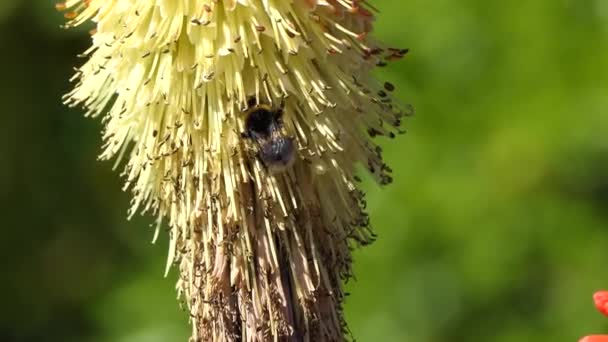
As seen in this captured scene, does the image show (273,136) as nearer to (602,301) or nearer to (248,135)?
(248,135)

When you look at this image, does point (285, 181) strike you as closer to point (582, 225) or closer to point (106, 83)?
point (106, 83)

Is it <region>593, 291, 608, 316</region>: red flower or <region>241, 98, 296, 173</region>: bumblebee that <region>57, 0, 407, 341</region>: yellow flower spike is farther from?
<region>593, 291, 608, 316</region>: red flower

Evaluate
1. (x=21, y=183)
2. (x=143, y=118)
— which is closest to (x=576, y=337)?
(x=143, y=118)

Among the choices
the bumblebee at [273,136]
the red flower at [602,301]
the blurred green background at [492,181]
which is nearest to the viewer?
the red flower at [602,301]

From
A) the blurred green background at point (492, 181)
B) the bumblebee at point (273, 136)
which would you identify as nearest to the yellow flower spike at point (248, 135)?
the bumblebee at point (273, 136)

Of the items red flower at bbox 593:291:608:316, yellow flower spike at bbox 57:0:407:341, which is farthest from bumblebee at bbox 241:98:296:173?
red flower at bbox 593:291:608:316

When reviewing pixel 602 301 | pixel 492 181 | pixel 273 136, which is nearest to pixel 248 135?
pixel 273 136

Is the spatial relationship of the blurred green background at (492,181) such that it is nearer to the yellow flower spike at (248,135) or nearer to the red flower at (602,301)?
the yellow flower spike at (248,135)

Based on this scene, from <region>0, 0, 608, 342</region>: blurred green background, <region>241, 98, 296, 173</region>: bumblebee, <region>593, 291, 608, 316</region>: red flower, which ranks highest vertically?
<region>0, 0, 608, 342</region>: blurred green background
